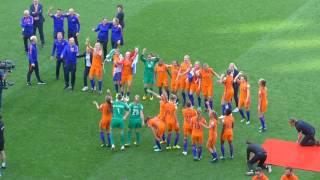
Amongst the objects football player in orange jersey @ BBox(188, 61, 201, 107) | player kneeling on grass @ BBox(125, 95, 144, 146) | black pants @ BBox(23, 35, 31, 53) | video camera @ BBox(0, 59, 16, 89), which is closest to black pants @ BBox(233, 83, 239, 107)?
football player in orange jersey @ BBox(188, 61, 201, 107)

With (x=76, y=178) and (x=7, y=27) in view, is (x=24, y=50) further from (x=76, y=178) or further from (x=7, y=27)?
(x=76, y=178)

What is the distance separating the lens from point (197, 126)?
1994 centimetres

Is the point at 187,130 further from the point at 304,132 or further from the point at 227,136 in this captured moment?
the point at 304,132

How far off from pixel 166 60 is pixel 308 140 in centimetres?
758

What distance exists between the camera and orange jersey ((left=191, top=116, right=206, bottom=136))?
19891mm

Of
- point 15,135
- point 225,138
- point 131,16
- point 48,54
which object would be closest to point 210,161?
point 225,138

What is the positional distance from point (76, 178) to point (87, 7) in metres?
13.9

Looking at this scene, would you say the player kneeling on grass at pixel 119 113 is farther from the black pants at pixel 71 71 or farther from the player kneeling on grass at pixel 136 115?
the black pants at pixel 71 71

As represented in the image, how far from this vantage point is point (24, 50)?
27.8 meters

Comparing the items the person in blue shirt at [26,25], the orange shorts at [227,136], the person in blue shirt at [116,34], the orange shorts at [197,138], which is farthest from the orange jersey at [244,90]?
the person in blue shirt at [26,25]

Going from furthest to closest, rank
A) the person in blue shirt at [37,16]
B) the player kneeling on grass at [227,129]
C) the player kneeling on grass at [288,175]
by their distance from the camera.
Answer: the person in blue shirt at [37,16] < the player kneeling on grass at [227,129] < the player kneeling on grass at [288,175]

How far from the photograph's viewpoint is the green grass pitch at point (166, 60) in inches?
790

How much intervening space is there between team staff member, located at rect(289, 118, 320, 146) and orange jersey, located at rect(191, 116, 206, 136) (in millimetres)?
2450

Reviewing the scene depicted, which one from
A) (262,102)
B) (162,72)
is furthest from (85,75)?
(262,102)
